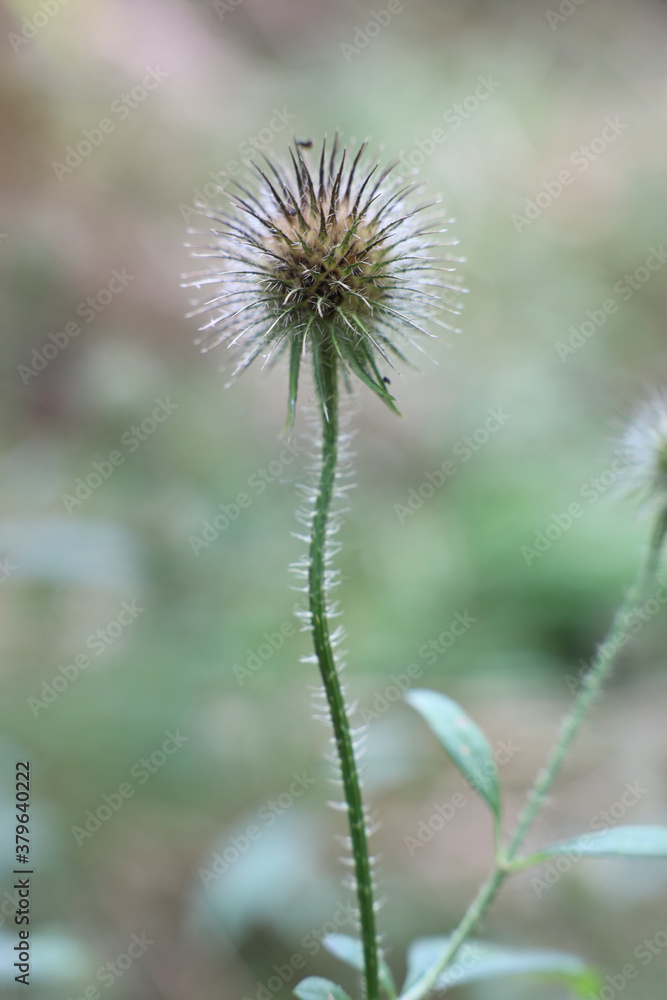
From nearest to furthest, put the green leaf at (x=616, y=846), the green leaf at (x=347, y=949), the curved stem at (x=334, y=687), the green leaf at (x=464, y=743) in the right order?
the curved stem at (x=334, y=687)
the green leaf at (x=616, y=846)
the green leaf at (x=347, y=949)
the green leaf at (x=464, y=743)

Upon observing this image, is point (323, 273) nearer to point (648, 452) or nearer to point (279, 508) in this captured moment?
point (648, 452)

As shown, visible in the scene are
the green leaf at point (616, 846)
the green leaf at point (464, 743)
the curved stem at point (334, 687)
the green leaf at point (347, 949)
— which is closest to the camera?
the curved stem at point (334, 687)

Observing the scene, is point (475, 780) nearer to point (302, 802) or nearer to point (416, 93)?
point (302, 802)

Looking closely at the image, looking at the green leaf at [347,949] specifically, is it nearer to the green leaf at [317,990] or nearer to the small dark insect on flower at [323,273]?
the green leaf at [317,990]

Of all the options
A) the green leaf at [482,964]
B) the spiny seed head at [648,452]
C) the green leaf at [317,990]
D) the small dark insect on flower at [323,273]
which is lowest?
the green leaf at [317,990]

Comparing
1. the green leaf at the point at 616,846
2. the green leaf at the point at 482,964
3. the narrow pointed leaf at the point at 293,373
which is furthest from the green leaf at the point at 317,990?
the narrow pointed leaf at the point at 293,373

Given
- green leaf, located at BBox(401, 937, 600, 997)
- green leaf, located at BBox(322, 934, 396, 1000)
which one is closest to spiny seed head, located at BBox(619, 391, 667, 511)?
green leaf, located at BBox(401, 937, 600, 997)
